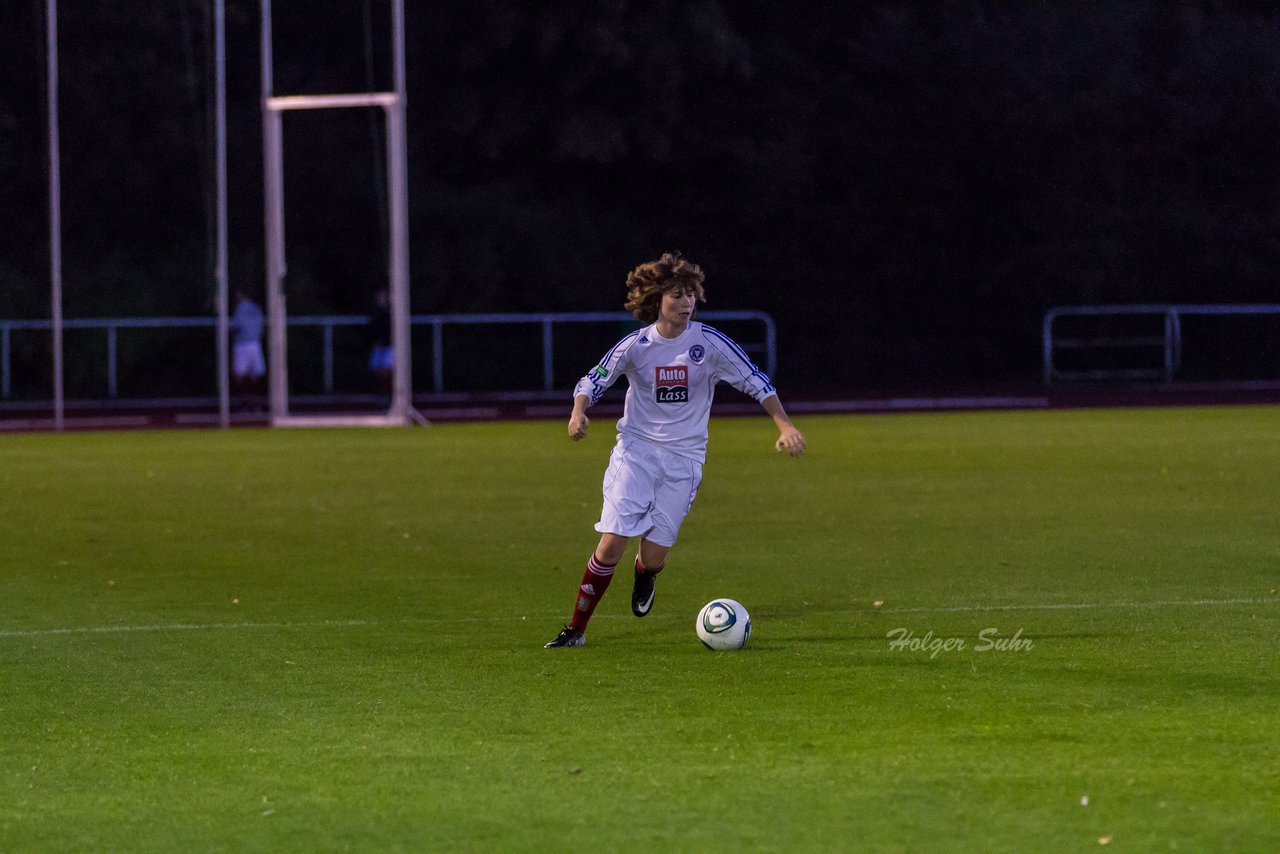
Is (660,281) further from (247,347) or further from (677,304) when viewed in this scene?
(247,347)

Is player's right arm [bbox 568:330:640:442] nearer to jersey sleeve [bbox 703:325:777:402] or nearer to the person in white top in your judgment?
the person in white top

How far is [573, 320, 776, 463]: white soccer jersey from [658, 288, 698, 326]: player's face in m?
0.12

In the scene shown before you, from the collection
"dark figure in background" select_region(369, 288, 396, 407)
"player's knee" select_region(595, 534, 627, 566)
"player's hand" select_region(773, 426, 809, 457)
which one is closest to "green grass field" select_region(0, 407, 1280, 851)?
"player's knee" select_region(595, 534, 627, 566)

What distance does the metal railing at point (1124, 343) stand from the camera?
3362cm

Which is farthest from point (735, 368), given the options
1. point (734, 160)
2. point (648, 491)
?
point (734, 160)

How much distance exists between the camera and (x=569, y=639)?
8.96 meters

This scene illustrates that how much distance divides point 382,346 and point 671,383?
2148cm

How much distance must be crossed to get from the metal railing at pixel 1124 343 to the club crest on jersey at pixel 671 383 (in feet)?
81.9

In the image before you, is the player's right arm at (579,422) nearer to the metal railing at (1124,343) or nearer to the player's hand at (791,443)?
the player's hand at (791,443)

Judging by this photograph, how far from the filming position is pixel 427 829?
5586 mm

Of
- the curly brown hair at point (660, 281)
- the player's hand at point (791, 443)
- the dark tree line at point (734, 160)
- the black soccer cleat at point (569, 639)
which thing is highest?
the dark tree line at point (734, 160)

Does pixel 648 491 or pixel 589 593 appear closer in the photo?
pixel 589 593

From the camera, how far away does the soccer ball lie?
8.64m

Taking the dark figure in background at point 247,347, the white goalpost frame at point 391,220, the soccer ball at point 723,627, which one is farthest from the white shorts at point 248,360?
the soccer ball at point 723,627
